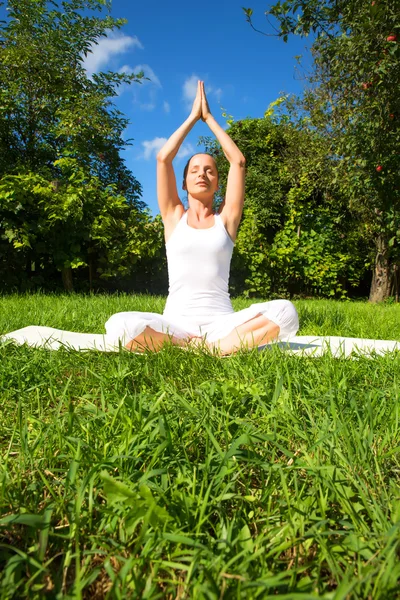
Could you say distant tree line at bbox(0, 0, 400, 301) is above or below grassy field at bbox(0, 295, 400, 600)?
above

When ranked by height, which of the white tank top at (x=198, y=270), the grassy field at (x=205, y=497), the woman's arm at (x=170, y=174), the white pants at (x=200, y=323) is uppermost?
the woman's arm at (x=170, y=174)

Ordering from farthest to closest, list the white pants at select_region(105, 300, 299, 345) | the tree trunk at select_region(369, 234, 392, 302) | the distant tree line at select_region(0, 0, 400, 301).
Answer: the tree trunk at select_region(369, 234, 392, 302) < the distant tree line at select_region(0, 0, 400, 301) < the white pants at select_region(105, 300, 299, 345)

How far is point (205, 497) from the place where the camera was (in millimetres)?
833

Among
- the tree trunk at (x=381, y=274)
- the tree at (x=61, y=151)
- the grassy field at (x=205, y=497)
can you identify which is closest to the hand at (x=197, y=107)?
the grassy field at (x=205, y=497)

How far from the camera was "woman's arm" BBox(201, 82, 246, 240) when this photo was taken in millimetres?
2871

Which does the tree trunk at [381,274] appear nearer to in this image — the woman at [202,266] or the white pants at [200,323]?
the woman at [202,266]

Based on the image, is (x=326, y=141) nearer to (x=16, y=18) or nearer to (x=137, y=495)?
(x=16, y=18)

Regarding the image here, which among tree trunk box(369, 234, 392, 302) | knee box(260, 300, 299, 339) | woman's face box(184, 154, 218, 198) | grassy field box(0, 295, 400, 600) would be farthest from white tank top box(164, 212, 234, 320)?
tree trunk box(369, 234, 392, 302)

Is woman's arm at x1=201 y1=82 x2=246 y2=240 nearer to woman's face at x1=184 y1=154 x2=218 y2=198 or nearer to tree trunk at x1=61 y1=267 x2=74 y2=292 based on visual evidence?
woman's face at x1=184 y1=154 x2=218 y2=198

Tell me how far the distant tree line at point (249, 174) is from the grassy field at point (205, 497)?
4.52 meters

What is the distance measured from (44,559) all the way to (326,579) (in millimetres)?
538

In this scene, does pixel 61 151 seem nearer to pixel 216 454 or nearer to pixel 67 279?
pixel 67 279

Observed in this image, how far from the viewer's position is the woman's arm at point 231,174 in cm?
287

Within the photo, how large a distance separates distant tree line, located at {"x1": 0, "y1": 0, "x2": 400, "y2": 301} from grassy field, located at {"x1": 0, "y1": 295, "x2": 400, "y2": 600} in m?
4.52
